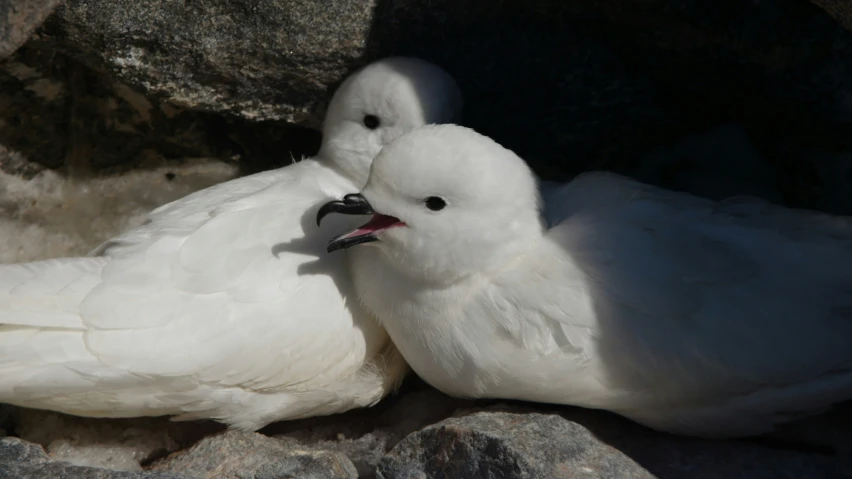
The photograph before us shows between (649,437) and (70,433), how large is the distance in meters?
1.80

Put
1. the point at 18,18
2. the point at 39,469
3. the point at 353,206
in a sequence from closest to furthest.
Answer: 1. the point at 39,469
2. the point at 18,18
3. the point at 353,206

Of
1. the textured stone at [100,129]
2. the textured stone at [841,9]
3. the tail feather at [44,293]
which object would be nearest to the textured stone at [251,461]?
the tail feather at [44,293]

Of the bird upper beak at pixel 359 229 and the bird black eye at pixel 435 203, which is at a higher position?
the bird black eye at pixel 435 203

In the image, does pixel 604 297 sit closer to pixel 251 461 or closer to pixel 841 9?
pixel 841 9

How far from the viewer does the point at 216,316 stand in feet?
9.36

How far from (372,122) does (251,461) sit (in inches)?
52.4

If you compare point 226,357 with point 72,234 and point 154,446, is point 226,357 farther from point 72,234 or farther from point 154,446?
point 72,234

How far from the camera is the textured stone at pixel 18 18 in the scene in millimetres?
2693

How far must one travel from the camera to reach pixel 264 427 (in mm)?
3305

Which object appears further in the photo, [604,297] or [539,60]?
[539,60]

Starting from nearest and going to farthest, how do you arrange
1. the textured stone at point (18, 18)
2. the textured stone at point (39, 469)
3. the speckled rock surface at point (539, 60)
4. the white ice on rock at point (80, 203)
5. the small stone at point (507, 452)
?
1. the textured stone at point (39, 469)
2. the small stone at point (507, 452)
3. the textured stone at point (18, 18)
4. the speckled rock surface at point (539, 60)
5. the white ice on rock at point (80, 203)

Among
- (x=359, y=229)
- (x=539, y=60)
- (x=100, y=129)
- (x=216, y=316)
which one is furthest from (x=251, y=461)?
(x=539, y=60)

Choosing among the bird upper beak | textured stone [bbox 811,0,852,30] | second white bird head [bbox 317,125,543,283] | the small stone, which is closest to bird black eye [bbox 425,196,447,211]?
second white bird head [bbox 317,125,543,283]

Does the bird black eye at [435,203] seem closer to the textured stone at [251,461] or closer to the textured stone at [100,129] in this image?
the textured stone at [251,461]
